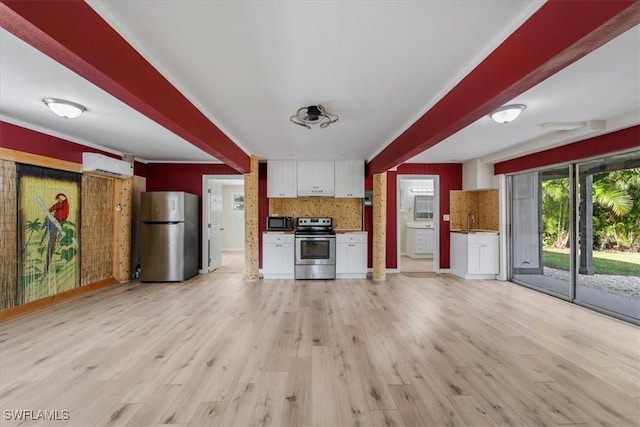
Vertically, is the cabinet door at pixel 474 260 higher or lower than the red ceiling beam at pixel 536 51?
lower

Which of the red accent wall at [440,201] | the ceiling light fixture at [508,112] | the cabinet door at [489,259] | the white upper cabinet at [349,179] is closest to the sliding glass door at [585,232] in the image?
the cabinet door at [489,259]

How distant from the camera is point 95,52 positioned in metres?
1.57

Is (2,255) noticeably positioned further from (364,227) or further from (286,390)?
(364,227)

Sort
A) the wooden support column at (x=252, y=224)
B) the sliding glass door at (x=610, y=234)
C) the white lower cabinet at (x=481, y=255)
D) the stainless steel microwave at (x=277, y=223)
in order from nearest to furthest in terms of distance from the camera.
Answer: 1. the sliding glass door at (x=610, y=234)
2. the wooden support column at (x=252, y=224)
3. the white lower cabinet at (x=481, y=255)
4. the stainless steel microwave at (x=277, y=223)

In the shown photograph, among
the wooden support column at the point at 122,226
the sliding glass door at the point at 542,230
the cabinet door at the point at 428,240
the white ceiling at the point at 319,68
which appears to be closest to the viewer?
the white ceiling at the point at 319,68

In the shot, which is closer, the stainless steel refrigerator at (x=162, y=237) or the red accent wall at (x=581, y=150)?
the red accent wall at (x=581, y=150)

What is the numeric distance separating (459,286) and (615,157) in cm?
276

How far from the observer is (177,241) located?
17.7 feet

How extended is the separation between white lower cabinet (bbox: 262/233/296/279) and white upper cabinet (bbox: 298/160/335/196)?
1.00 meters

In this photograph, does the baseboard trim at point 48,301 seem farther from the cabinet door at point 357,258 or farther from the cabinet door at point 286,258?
the cabinet door at point 357,258

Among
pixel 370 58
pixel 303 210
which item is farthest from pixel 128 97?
pixel 303 210

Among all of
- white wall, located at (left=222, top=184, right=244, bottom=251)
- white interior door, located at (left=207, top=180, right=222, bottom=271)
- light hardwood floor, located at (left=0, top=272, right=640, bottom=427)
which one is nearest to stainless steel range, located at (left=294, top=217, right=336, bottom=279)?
light hardwood floor, located at (left=0, top=272, right=640, bottom=427)

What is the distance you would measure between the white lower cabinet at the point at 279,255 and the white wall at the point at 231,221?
4313mm

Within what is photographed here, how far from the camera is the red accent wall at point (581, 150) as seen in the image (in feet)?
11.2
